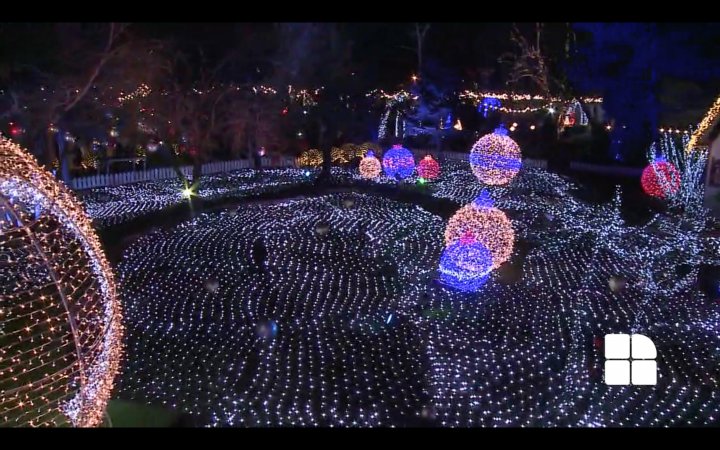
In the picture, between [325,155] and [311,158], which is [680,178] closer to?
[325,155]

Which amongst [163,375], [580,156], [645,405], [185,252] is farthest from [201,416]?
[580,156]

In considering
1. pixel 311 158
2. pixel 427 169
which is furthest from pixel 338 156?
pixel 427 169

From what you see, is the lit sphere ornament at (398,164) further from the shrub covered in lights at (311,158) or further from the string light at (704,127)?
the string light at (704,127)

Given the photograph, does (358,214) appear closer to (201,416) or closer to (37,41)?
(37,41)

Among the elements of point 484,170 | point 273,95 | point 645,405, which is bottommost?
point 645,405

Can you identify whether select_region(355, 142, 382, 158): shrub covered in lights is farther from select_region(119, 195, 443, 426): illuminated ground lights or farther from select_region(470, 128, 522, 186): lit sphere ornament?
select_region(119, 195, 443, 426): illuminated ground lights
